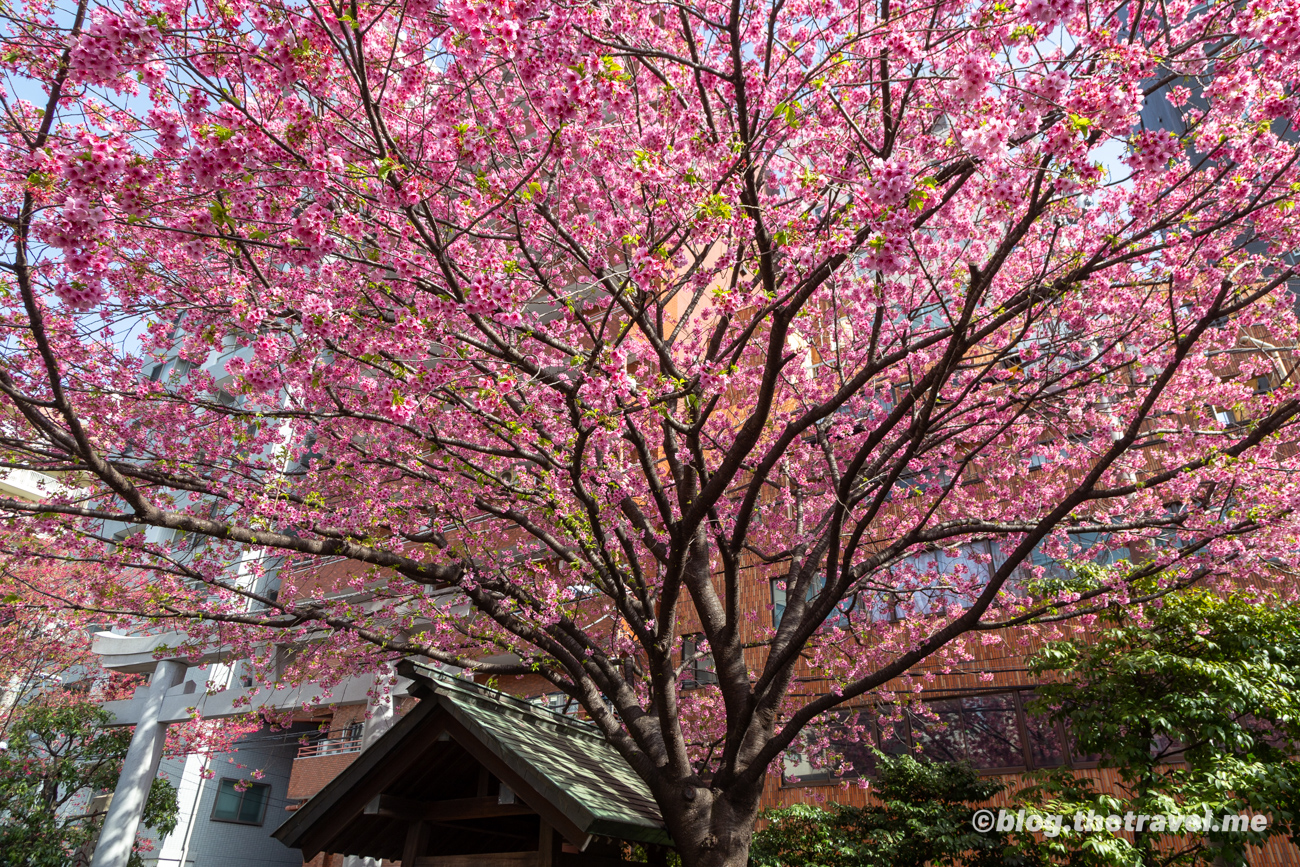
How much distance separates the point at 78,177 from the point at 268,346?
5.36 feet

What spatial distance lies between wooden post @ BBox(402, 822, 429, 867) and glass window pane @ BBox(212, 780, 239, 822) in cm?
1640

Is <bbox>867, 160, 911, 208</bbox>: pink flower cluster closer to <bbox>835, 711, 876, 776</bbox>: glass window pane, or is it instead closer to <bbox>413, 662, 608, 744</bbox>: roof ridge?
<bbox>413, 662, 608, 744</bbox>: roof ridge

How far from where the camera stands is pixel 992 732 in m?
11.8

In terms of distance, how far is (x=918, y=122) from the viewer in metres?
7.43

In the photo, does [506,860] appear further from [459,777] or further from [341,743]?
[341,743]

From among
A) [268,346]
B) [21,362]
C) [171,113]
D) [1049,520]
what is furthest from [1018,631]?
[21,362]

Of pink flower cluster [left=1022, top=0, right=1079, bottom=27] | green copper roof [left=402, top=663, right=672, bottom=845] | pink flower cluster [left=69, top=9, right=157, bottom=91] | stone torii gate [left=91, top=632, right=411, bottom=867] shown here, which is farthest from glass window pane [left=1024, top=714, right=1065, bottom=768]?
pink flower cluster [left=69, top=9, right=157, bottom=91]

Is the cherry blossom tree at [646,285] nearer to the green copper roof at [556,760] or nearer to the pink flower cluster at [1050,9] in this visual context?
the pink flower cluster at [1050,9]

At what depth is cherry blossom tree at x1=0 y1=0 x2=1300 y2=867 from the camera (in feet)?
15.8

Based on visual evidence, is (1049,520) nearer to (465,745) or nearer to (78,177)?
(465,745)

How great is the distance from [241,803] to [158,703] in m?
4.52

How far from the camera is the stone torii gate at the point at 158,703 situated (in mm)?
15664

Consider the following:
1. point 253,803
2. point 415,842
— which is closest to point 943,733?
point 415,842

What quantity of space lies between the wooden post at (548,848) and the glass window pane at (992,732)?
26.5 ft
